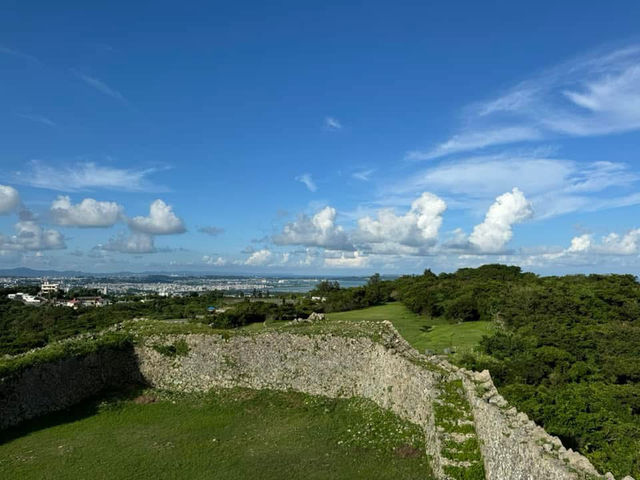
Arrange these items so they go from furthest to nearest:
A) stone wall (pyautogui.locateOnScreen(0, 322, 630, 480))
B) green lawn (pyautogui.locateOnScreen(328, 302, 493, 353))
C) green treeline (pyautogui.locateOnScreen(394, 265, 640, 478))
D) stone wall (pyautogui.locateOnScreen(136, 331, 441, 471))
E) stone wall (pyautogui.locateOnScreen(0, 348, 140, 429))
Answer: green lawn (pyautogui.locateOnScreen(328, 302, 493, 353)), stone wall (pyautogui.locateOnScreen(136, 331, 441, 471)), green treeline (pyautogui.locateOnScreen(394, 265, 640, 478)), stone wall (pyautogui.locateOnScreen(0, 348, 140, 429)), stone wall (pyautogui.locateOnScreen(0, 322, 630, 480))

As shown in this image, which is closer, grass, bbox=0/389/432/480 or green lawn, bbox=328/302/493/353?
grass, bbox=0/389/432/480

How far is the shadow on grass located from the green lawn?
16601 mm

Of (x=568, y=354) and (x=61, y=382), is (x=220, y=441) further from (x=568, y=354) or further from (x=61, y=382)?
(x=568, y=354)

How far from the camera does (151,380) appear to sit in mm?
21672

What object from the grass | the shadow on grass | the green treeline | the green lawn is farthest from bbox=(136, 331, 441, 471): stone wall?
the green lawn

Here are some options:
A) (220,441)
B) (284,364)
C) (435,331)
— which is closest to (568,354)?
(435,331)

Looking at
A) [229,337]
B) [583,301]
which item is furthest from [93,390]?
[583,301]

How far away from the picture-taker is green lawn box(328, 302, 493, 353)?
33750 millimetres

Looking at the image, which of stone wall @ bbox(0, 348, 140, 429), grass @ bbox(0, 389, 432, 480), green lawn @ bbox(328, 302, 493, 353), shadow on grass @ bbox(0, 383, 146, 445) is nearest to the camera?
grass @ bbox(0, 389, 432, 480)

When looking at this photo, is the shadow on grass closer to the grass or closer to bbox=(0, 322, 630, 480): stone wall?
the grass

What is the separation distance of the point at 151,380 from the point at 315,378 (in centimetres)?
794

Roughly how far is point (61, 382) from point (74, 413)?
1.43 metres

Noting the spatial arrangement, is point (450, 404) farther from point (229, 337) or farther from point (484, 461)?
point (229, 337)

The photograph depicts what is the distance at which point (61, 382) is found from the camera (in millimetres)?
19422
